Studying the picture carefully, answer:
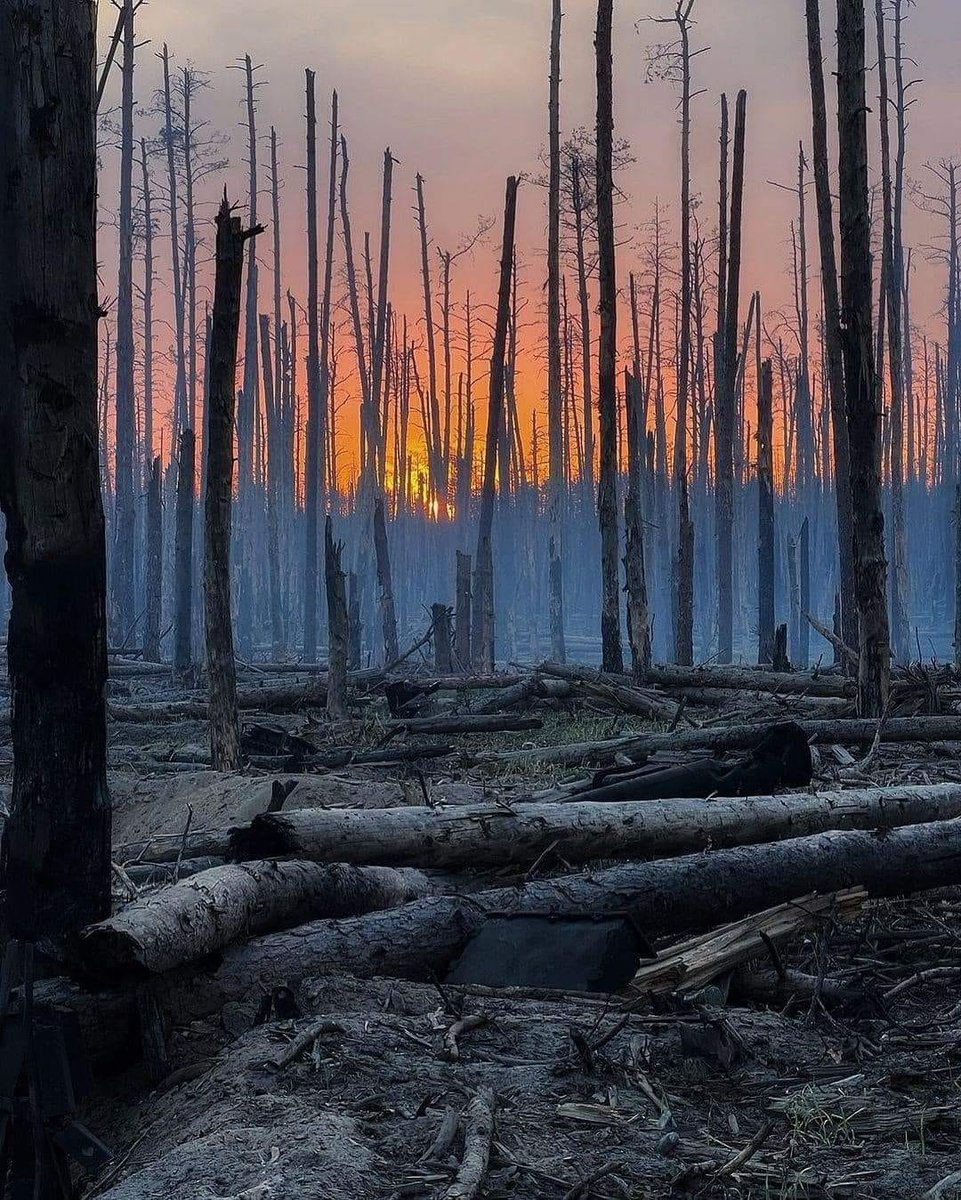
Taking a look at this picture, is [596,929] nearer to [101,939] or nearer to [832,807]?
[101,939]

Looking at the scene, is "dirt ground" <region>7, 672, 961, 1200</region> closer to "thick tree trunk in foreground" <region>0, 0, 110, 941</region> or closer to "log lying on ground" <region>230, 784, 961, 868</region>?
"thick tree trunk in foreground" <region>0, 0, 110, 941</region>

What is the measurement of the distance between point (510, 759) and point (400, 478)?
42.8 meters

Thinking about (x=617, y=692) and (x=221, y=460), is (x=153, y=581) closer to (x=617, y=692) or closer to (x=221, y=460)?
(x=617, y=692)

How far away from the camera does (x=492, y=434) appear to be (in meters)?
19.9

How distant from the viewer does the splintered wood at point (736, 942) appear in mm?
4164

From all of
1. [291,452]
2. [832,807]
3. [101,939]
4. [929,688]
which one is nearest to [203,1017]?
[101,939]

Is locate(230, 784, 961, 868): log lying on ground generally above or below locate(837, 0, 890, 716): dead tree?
below

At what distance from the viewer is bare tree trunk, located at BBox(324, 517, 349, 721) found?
1227 centimetres

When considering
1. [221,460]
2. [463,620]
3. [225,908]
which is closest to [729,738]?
[221,460]

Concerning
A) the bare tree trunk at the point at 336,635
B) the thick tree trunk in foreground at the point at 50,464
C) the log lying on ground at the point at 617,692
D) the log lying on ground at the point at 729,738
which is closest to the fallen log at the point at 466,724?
the bare tree trunk at the point at 336,635

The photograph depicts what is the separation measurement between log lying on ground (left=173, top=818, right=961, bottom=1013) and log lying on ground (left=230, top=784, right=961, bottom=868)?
369 millimetres

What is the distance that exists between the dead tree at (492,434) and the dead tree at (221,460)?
10.0 m

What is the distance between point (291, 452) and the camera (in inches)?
1758

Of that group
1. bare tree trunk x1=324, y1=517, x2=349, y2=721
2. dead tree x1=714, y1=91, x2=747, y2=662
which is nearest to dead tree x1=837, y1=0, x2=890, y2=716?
bare tree trunk x1=324, y1=517, x2=349, y2=721
